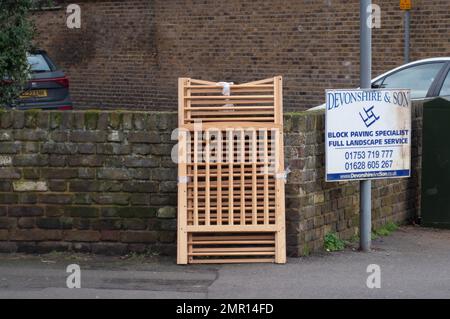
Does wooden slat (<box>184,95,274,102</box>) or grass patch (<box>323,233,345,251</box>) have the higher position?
wooden slat (<box>184,95,274,102</box>)

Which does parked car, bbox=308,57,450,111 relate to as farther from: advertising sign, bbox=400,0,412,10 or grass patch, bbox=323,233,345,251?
advertising sign, bbox=400,0,412,10

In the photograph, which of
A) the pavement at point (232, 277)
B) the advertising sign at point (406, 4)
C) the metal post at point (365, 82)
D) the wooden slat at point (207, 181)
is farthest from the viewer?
the advertising sign at point (406, 4)

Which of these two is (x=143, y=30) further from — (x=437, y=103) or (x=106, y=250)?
(x=106, y=250)

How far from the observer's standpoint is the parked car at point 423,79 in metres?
12.3

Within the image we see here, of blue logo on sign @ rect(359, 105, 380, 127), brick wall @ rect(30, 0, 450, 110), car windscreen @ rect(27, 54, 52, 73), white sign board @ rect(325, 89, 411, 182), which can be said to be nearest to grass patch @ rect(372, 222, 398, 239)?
white sign board @ rect(325, 89, 411, 182)

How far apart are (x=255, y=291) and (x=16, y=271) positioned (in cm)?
221

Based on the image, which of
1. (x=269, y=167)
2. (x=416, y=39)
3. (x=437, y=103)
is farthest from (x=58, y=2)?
(x=269, y=167)

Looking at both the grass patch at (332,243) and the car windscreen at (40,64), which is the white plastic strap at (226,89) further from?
the car windscreen at (40,64)

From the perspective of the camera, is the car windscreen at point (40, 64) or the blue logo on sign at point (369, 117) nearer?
the blue logo on sign at point (369, 117)

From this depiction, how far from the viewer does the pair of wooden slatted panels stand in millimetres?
8336

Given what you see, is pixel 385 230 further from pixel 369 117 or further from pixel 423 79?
pixel 423 79

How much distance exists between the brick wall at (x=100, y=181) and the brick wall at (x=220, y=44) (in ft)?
29.0

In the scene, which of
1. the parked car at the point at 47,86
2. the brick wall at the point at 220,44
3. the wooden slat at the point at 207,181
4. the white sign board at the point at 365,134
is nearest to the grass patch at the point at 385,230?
the white sign board at the point at 365,134

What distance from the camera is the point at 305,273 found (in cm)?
810
